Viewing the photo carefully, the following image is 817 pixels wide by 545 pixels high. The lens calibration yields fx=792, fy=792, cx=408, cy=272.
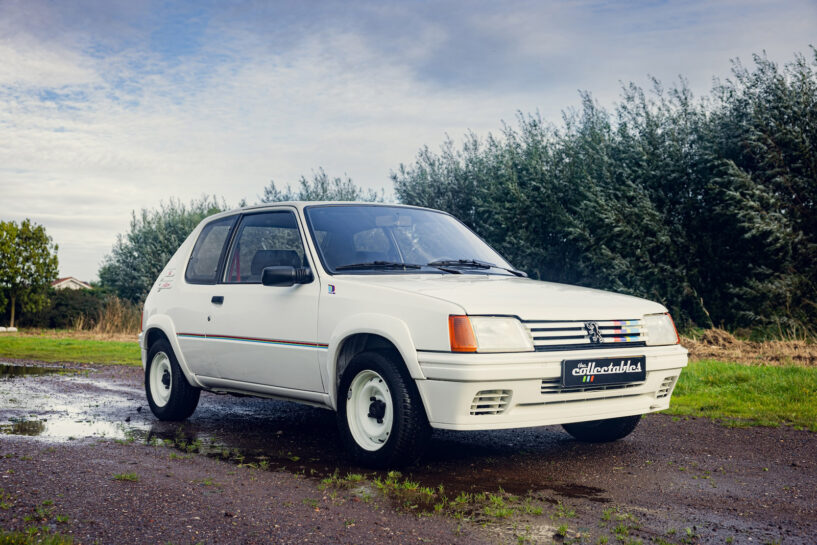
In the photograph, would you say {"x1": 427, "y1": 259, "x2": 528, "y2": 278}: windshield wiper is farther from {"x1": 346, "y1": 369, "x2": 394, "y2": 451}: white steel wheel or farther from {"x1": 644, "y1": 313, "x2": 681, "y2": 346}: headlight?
{"x1": 644, "y1": 313, "x2": 681, "y2": 346}: headlight

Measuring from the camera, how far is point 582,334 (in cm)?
511

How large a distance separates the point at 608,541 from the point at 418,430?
1558 mm

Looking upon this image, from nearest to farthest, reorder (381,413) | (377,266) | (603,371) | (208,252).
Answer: (603,371) → (381,413) → (377,266) → (208,252)

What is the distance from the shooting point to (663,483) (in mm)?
4930

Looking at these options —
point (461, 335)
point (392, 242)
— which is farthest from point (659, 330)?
point (392, 242)

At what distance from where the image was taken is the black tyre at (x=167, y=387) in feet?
23.9

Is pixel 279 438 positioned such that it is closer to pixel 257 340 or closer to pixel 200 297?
pixel 257 340

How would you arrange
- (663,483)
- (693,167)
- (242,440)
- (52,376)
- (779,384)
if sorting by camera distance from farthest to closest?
(693,167) → (52,376) → (779,384) → (242,440) → (663,483)

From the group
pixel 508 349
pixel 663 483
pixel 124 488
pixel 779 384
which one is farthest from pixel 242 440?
pixel 779 384

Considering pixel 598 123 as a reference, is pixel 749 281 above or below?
below

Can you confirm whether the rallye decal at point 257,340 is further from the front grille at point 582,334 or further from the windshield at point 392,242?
the front grille at point 582,334

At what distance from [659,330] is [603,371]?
0.82 metres

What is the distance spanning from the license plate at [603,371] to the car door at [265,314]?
1.75 metres

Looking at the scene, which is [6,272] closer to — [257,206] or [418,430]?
[257,206]
